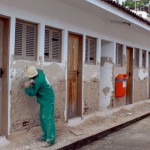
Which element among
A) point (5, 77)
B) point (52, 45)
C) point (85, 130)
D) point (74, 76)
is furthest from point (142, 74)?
point (5, 77)

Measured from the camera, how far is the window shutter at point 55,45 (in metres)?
8.97

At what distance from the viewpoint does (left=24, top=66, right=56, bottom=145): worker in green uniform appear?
24.0 ft

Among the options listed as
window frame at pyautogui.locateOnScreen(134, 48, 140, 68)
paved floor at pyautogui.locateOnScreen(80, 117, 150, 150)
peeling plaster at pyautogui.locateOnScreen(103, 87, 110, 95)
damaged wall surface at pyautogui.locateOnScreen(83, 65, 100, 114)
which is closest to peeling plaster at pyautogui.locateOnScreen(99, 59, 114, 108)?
peeling plaster at pyautogui.locateOnScreen(103, 87, 110, 95)

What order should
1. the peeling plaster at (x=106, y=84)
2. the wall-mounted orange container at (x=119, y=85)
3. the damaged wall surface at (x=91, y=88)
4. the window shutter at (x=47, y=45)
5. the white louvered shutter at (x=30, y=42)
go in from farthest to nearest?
the wall-mounted orange container at (x=119, y=85)
the peeling plaster at (x=106, y=84)
the damaged wall surface at (x=91, y=88)
the window shutter at (x=47, y=45)
the white louvered shutter at (x=30, y=42)

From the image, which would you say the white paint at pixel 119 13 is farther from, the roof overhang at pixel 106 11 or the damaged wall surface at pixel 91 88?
the damaged wall surface at pixel 91 88

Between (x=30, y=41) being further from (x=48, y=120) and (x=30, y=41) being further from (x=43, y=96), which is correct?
(x=48, y=120)

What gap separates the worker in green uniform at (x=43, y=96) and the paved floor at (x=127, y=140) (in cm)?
99

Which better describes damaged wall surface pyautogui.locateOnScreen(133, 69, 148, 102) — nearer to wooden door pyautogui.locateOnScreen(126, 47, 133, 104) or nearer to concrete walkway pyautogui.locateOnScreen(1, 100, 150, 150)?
wooden door pyautogui.locateOnScreen(126, 47, 133, 104)

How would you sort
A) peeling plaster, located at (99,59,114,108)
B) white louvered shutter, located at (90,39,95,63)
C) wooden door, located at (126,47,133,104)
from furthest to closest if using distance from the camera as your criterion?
wooden door, located at (126,47,133,104) → peeling plaster, located at (99,59,114,108) → white louvered shutter, located at (90,39,95,63)

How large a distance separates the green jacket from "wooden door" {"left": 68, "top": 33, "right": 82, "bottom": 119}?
227 cm

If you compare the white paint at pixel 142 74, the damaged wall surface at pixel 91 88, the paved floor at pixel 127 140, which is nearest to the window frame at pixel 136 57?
the white paint at pixel 142 74

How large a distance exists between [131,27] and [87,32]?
10.8ft

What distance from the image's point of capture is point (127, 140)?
352 inches

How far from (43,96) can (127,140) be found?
2.54m
